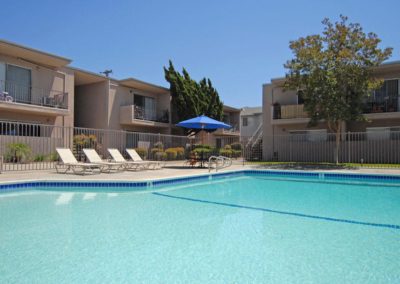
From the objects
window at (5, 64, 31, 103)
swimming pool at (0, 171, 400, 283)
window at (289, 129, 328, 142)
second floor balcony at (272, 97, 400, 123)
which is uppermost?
window at (5, 64, 31, 103)

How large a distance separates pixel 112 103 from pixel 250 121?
2072 centimetres

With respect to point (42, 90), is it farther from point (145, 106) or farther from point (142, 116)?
point (145, 106)

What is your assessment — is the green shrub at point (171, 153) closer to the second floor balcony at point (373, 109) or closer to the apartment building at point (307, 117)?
the apartment building at point (307, 117)

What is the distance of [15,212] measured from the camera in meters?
6.33

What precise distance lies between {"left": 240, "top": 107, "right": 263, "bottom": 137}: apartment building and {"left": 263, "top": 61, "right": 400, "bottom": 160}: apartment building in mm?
14443

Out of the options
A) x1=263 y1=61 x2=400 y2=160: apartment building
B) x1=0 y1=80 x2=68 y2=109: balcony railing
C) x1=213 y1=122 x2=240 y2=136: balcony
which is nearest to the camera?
x1=0 y1=80 x2=68 y2=109: balcony railing

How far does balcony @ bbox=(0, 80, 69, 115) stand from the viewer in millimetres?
16508

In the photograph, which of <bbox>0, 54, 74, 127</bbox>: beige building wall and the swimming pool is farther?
<bbox>0, 54, 74, 127</bbox>: beige building wall

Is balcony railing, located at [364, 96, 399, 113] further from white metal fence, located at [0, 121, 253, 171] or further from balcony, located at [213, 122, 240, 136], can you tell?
balcony, located at [213, 122, 240, 136]

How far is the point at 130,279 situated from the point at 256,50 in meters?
16.8

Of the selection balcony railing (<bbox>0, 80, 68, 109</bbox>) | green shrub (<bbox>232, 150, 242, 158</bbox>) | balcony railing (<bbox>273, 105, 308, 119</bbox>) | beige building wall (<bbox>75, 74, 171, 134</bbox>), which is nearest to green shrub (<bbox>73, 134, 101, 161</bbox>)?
balcony railing (<bbox>0, 80, 68, 109</bbox>)

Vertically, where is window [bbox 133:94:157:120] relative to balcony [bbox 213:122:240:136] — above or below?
above

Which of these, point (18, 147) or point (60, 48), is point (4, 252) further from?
point (60, 48)

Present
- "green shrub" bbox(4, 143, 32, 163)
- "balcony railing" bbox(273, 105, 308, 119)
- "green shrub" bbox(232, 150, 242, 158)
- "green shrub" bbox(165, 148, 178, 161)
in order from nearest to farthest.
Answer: "green shrub" bbox(4, 143, 32, 163) < "green shrub" bbox(165, 148, 178, 161) < "balcony railing" bbox(273, 105, 308, 119) < "green shrub" bbox(232, 150, 242, 158)
